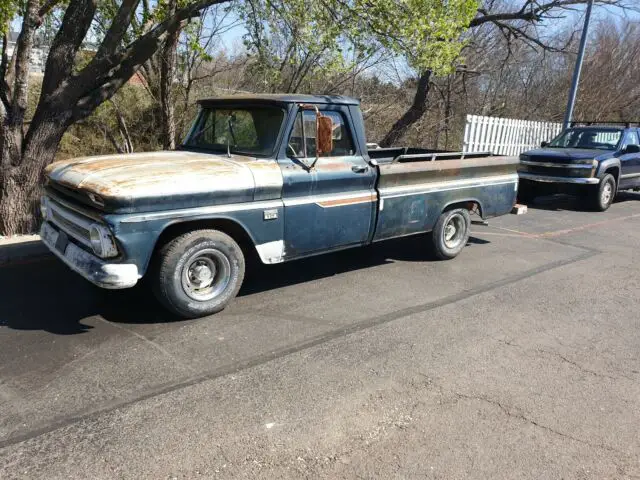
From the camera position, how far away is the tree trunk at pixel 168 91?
10164 mm

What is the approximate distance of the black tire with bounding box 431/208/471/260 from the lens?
6.93 m

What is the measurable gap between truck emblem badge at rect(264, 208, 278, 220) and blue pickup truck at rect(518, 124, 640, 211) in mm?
8642

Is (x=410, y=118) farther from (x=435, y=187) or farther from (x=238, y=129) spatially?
(x=238, y=129)

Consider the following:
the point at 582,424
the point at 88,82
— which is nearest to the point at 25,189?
the point at 88,82

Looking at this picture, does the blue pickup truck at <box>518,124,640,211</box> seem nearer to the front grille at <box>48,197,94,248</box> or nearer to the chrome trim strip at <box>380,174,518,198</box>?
the chrome trim strip at <box>380,174,518,198</box>

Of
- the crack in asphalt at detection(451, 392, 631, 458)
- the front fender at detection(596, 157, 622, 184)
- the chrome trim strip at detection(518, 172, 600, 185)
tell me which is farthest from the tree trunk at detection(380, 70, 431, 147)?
the crack in asphalt at detection(451, 392, 631, 458)

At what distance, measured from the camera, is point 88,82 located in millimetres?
7035

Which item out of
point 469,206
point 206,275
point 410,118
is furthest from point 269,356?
point 410,118

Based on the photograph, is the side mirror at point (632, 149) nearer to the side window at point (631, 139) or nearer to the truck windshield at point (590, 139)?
the side window at point (631, 139)

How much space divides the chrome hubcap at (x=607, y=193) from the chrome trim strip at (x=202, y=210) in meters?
9.42

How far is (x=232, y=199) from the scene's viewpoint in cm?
479

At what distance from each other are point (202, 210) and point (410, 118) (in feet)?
37.9

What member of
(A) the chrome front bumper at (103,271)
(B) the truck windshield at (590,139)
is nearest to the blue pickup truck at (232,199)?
(A) the chrome front bumper at (103,271)

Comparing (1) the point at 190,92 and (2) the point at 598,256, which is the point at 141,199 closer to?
(2) the point at 598,256
